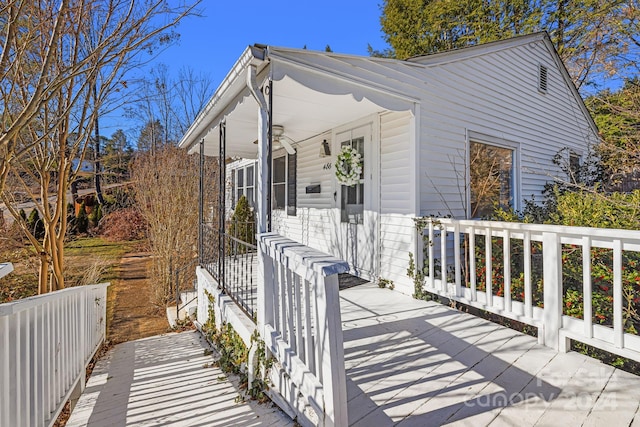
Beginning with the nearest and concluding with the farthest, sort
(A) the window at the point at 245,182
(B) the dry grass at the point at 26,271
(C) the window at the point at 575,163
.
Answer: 1. (B) the dry grass at the point at 26,271
2. (C) the window at the point at 575,163
3. (A) the window at the point at 245,182

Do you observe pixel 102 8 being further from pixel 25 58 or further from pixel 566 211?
pixel 566 211

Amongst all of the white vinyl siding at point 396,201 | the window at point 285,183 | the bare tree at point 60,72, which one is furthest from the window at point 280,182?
the bare tree at point 60,72

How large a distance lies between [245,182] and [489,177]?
22.7 ft

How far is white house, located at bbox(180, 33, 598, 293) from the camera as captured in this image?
317 cm

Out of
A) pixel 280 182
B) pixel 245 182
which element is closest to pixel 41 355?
pixel 280 182

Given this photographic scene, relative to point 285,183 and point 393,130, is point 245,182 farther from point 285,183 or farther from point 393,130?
point 393,130

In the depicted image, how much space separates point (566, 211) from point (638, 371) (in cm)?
154

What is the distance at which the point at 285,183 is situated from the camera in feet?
22.7

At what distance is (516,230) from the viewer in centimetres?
272

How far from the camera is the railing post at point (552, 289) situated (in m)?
2.38

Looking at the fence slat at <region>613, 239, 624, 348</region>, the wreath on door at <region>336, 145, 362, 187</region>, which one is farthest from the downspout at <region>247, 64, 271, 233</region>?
the fence slat at <region>613, 239, 624, 348</region>

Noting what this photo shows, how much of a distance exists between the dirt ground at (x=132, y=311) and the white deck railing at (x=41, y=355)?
231cm

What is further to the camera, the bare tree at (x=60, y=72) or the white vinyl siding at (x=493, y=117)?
the white vinyl siding at (x=493, y=117)

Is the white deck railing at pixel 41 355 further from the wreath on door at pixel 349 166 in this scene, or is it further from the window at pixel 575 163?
the window at pixel 575 163
